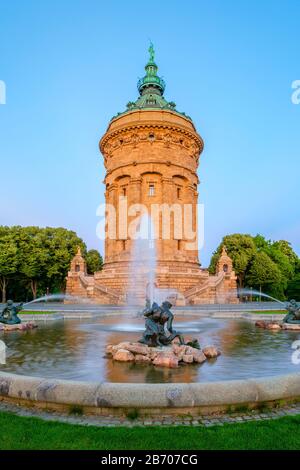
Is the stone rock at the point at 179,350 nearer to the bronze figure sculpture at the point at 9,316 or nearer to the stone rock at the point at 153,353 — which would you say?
the stone rock at the point at 153,353

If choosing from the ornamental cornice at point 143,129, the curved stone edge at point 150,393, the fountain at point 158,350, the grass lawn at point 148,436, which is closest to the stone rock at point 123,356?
the fountain at point 158,350

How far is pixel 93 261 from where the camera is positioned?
65.6 m

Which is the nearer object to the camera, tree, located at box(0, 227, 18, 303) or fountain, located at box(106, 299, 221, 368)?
fountain, located at box(106, 299, 221, 368)

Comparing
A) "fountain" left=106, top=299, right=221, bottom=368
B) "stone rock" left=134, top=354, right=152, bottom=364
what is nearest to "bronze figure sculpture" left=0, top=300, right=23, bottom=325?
"fountain" left=106, top=299, right=221, bottom=368

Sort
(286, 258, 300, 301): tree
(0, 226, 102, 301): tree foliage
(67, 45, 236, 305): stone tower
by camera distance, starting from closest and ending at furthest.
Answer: (67, 45, 236, 305): stone tower, (0, 226, 102, 301): tree foliage, (286, 258, 300, 301): tree

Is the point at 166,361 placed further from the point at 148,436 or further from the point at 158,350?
the point at 148,436

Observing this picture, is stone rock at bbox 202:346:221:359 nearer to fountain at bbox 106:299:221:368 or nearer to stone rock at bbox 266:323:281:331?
fountain at bbox 106:299:221:368

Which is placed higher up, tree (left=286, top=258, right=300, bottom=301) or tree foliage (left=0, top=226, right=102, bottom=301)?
tree foliage (left=0, top=226, right=102, bottom=301)

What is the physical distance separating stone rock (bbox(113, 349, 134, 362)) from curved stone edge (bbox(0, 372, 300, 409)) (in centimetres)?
293

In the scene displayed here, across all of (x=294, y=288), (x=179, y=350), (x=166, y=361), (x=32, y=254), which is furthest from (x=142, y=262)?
(x=294, y=288)

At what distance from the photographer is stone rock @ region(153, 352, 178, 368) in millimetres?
7895

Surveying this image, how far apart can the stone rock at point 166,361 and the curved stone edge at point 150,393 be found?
7.99 feet

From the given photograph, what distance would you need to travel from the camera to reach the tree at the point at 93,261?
210 feet

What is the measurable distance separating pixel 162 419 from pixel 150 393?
0.40 meters
